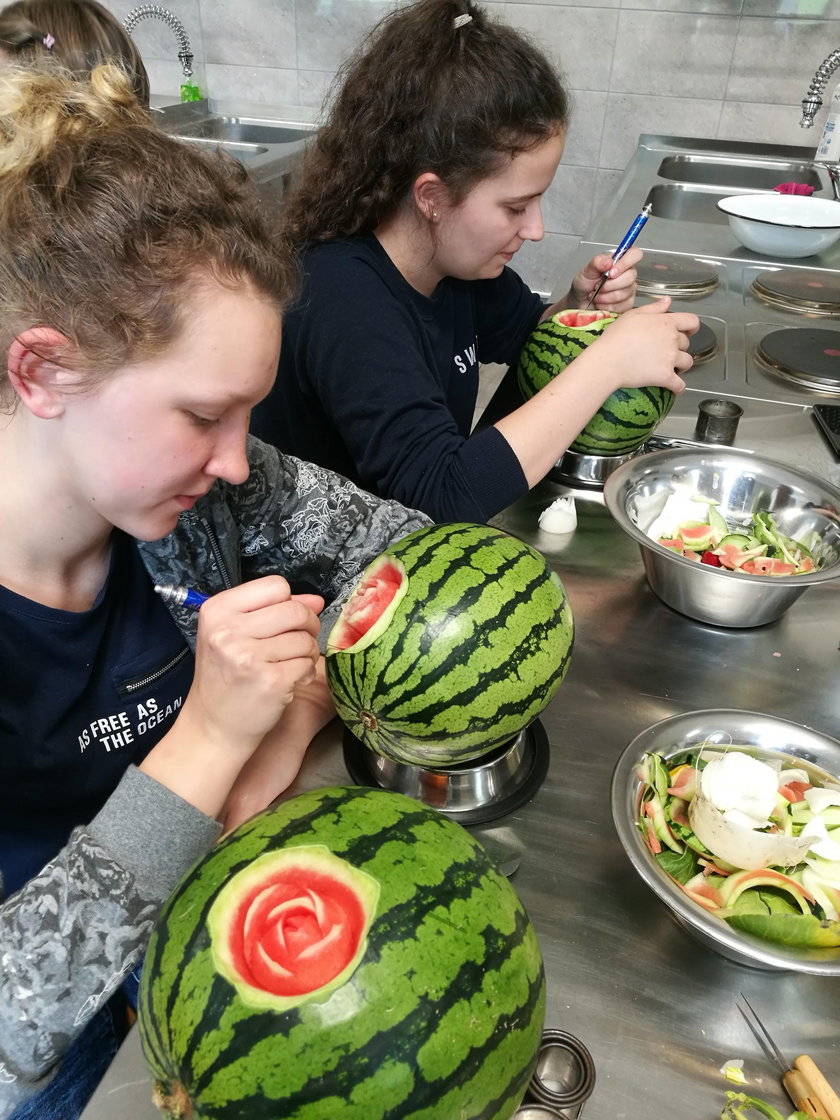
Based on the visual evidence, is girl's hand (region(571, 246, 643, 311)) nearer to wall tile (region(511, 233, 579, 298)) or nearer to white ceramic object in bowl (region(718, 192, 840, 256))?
white ceramic object in bowl (region(718, 192, 840, 256))

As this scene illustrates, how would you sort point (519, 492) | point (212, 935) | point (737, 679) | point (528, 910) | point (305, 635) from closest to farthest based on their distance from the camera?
point (212, 935), point (528, 910), point (305, 635), point (737, 679), point (519, 492)

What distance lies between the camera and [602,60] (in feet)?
12.3

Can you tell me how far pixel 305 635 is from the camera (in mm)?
933

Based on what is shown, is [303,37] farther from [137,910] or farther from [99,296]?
[137,910]

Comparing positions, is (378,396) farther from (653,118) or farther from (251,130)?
(251,130)

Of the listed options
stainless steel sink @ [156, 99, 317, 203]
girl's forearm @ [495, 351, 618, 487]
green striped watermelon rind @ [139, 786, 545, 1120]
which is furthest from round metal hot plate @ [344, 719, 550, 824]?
stainless steel sink @ [156, 99, 317, 203]

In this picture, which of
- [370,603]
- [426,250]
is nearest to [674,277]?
[426,250]

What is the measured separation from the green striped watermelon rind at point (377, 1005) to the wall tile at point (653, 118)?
13.5 feet

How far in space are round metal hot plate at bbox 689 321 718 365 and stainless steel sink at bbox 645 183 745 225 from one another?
1.44 metres

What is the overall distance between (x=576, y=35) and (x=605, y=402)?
3136 mm

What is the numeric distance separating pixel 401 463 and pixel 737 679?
68 centimetres

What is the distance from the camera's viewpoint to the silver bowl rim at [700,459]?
1136 millimetres

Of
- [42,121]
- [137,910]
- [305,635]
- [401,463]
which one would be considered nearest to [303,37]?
[401,463]

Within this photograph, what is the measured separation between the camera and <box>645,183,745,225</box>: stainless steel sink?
322 cm
